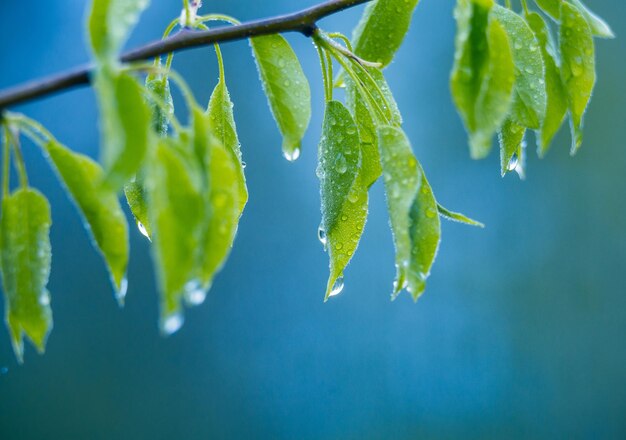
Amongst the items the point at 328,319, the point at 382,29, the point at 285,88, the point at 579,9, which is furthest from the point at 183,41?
the point at 328,319

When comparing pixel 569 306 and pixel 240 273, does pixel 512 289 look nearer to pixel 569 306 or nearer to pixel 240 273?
pixel 569 306

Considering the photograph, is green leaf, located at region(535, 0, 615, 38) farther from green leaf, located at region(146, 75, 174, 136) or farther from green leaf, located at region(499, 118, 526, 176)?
green leaf, located at region(146, 75, 174, 136)

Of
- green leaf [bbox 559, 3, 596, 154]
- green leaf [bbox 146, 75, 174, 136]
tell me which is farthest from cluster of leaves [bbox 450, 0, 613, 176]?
green leaf [bbox 146, 75, 174, 136]

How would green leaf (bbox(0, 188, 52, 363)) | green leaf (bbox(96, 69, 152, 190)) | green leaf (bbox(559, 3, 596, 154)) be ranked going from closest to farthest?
1. green leaf (bbox(96, 69, 152, 190))
2. green leaf (bbox(0, 188, 52, 363))
3. green leaf (bbox(559, 3, 596, 154))

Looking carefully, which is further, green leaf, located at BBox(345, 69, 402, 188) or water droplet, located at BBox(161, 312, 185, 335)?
green leaf, located at BBox(345, 69, 402, 188)

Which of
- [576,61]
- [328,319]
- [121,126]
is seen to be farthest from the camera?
[328,319]

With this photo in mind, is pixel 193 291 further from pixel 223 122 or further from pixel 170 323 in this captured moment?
pixel 223 122

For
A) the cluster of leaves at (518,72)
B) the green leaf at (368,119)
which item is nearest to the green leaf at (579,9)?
the cluster of leaves at (518,72)
